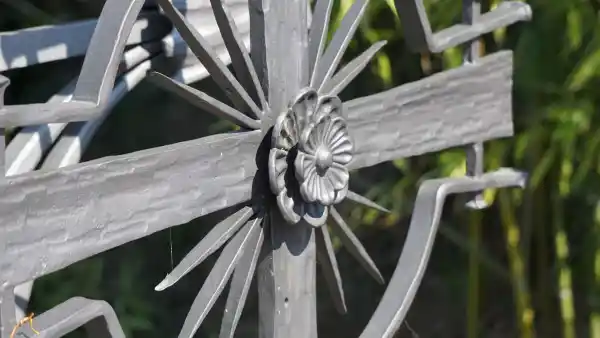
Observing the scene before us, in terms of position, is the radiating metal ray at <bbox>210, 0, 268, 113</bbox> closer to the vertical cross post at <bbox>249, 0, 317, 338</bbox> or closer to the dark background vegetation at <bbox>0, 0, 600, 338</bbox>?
the vertical cross post at <bbox>249, 0, 317, 338</bbox>

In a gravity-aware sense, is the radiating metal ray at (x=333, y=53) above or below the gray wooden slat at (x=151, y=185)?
above

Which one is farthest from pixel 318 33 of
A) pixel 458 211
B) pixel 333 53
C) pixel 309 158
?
pixel 458 211

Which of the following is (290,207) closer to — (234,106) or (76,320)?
(234,106)

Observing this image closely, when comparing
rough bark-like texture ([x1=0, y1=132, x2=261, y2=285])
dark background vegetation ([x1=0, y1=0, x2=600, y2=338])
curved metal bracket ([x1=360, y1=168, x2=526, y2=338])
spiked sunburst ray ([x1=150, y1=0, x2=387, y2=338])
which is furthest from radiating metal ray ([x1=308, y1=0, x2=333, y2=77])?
dark background vegetation ([x1=0, y1=0, x2=600, y2=338])

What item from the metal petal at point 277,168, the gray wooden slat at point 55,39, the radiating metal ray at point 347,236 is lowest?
the radiating metal ray at point 347,236

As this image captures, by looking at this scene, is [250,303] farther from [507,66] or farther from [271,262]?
[271,262]

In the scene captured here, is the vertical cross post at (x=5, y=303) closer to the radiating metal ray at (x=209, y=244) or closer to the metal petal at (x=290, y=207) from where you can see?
the radiating metal ray at (x=209, y=244)

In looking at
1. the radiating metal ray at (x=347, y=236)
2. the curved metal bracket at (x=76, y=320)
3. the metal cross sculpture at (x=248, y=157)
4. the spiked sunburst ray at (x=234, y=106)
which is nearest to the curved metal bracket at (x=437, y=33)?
the metal cross sculpture at (x=248, y=157)

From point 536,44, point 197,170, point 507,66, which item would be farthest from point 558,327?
point 197,170
